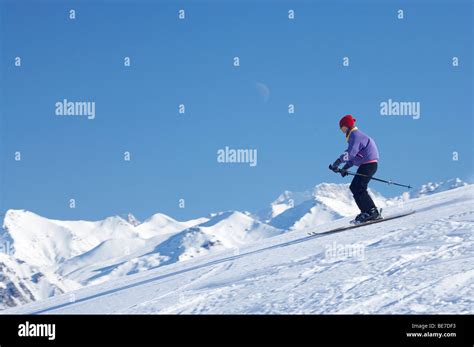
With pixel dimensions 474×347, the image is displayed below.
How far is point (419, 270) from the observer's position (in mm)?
8641

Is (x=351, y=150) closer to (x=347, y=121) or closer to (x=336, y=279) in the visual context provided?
(x=347, y=121)

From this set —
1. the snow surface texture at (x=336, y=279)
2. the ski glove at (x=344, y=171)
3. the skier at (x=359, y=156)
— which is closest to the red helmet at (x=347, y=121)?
the skier at (x=359, y=156)

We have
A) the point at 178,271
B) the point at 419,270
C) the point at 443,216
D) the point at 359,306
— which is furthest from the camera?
the point at 178,271

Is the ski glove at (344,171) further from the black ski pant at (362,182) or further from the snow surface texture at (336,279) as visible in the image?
the snow surface texture at (336,279)

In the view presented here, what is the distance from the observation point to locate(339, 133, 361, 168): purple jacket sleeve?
1331 cm

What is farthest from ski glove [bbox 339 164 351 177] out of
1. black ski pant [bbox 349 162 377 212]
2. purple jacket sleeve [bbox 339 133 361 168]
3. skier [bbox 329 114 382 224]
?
black ski pant [bbox 349 162 377 212]

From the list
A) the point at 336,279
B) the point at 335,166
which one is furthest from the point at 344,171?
the point at 336,279

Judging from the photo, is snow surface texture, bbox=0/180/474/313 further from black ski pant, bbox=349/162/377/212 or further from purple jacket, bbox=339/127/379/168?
purple jacket, bbox=339/127/379/168

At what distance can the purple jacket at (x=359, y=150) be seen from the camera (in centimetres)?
1333
